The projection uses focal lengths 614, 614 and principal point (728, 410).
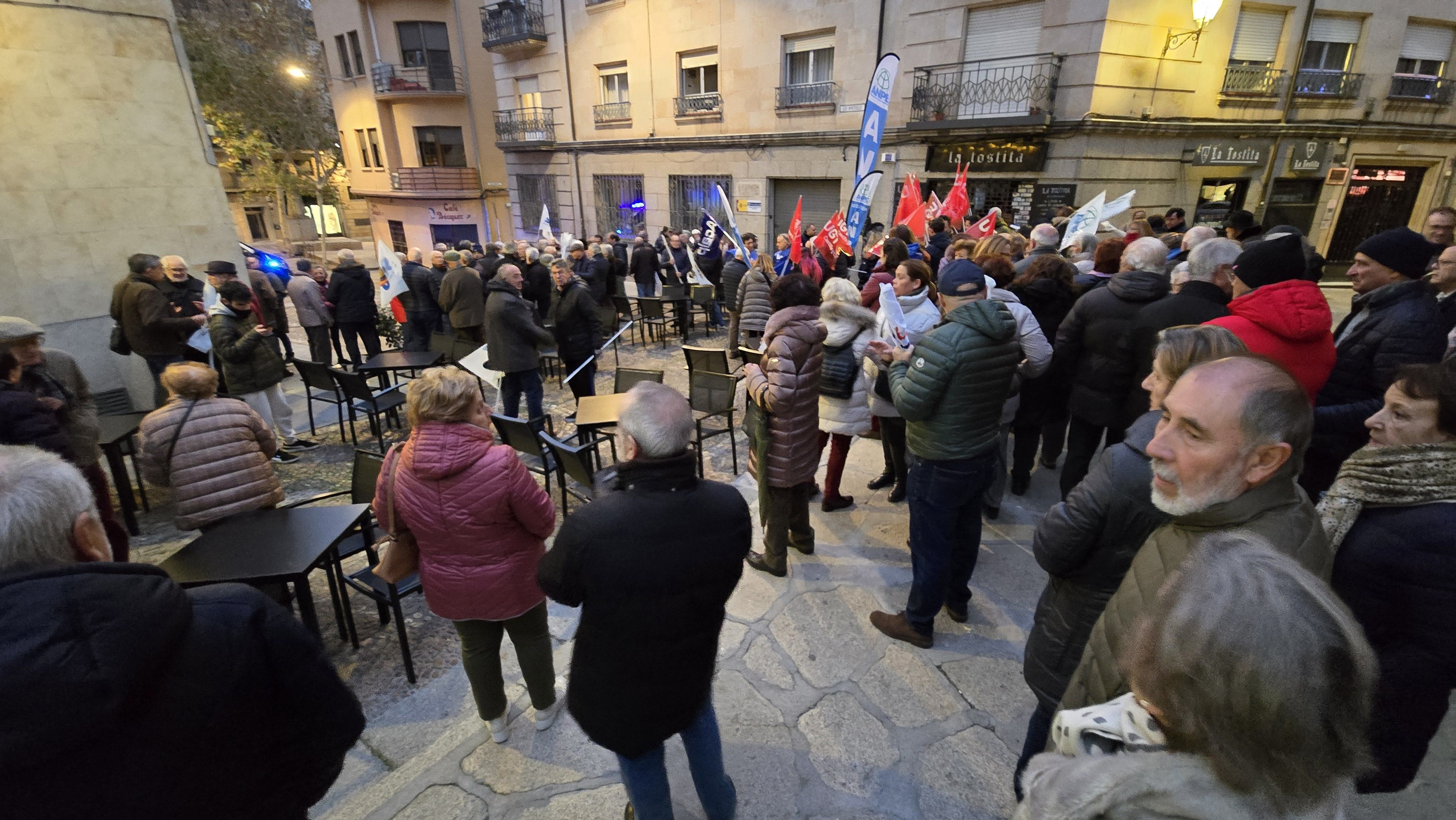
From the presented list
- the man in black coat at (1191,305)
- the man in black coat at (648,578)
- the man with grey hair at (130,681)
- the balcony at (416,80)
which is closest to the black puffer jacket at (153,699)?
the man with grey hair at (130,681)

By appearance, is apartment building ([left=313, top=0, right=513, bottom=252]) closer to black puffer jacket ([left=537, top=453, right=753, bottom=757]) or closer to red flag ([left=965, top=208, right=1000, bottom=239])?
red flag ([left=965, top=208, right=1000, bottom=239])

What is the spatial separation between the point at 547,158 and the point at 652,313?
14.7 meters

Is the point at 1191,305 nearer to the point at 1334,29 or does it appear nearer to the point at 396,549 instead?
the point at 396,549

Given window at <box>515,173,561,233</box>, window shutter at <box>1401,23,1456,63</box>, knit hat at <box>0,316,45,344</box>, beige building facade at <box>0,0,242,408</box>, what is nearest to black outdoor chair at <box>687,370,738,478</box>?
knit hat at <box>0,316,45,344</box>

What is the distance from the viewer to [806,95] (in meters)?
15.0

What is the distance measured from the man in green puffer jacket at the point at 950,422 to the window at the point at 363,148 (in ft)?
101

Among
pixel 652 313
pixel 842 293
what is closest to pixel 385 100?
pixel 652 313

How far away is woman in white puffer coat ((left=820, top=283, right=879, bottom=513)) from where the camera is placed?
3848 millimetres

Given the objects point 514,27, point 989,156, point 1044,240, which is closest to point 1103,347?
point 1044,240

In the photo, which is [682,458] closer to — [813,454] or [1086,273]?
[813,454]

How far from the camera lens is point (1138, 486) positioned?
5.76 ft

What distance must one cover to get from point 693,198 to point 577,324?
12557mm

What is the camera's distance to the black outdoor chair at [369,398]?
5.79 meters

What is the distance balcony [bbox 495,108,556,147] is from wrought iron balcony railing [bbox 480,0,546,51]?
6.58 ft
